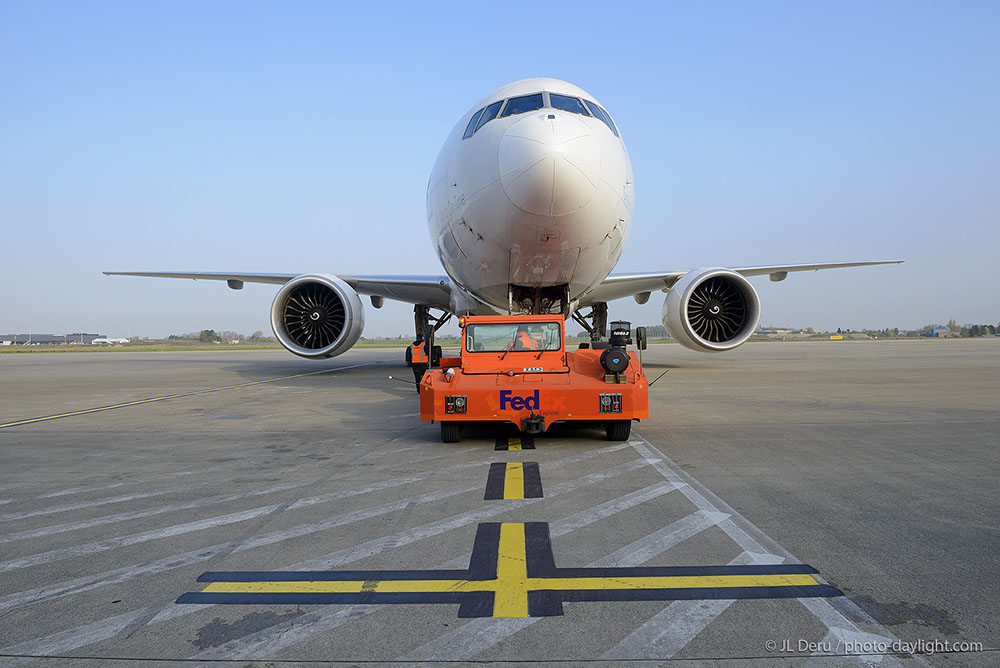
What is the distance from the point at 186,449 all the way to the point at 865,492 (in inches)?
229

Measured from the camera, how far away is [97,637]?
2.16 metres

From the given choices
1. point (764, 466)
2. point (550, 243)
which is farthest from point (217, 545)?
point (550, 243)

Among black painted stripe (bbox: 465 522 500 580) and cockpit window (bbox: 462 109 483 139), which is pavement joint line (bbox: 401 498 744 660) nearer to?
black painted stripe (bbox: 465 522 500 580)

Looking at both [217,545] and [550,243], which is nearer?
[217,545]

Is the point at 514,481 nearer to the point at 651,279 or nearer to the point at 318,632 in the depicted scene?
the point at 318,632

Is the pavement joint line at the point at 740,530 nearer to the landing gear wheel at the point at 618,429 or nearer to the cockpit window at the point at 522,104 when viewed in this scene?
the landing gear wheel at the point at 618,429

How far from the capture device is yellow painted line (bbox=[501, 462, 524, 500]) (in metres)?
4.02

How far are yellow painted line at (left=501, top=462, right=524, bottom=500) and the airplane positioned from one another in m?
3.36

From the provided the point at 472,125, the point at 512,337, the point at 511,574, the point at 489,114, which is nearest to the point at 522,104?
the point at 489,114

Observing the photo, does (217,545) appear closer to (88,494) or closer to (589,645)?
(88,494)

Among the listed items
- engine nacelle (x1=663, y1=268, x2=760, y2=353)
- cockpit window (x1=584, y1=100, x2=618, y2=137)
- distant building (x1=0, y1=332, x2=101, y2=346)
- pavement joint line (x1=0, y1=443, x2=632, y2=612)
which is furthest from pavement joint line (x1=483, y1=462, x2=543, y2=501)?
distant building (x1=0, y1=332, x2=101, y2=346)

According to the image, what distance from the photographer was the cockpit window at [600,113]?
26.8 ft

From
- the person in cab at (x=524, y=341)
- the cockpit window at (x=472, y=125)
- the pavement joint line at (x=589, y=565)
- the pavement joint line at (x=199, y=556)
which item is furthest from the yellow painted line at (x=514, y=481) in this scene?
the cockpit window at (x=472, y=125)

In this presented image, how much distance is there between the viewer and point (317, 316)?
13.0m
